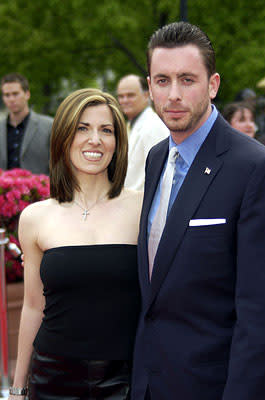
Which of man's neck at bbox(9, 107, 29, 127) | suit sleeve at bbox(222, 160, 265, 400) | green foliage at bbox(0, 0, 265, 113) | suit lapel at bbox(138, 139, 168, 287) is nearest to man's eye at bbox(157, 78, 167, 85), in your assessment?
suit lapel at bbox(138, 139, 168, 287)

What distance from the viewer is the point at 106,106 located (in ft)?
→ 11.0

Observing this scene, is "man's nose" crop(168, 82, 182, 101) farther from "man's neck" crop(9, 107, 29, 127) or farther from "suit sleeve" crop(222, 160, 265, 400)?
"man's neck" crop(9, 107, 29, 127)

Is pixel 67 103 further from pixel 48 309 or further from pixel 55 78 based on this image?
pixel 55 78

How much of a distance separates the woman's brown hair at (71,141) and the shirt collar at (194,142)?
0.78m

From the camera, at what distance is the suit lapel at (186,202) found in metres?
2.54

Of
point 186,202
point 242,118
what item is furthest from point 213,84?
point 242,118

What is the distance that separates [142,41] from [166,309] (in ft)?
57.7

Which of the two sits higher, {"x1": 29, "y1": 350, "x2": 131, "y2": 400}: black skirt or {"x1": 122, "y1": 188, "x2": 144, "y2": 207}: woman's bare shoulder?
{"x1": 122, "y1": 188, "x2": 144, "y2": 207}: woman's bare shoulder

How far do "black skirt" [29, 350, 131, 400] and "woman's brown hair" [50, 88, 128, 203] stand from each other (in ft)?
2.99

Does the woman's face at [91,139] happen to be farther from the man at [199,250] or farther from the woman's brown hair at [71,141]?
the man at [199,250]

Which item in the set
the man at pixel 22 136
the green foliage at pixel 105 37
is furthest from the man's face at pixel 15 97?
the green foliage at pixel 105 37

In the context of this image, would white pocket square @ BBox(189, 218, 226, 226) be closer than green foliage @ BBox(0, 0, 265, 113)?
Yes

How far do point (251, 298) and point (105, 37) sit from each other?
17.9 m

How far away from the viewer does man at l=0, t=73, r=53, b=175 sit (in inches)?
300
